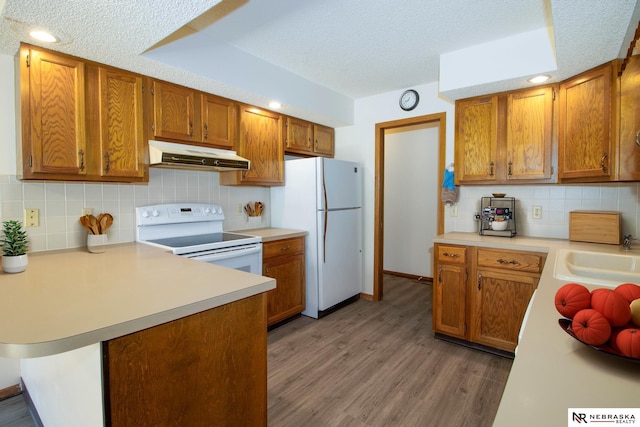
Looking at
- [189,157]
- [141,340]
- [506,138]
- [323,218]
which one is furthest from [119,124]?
[506,138]

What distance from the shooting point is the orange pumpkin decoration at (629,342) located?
667mm

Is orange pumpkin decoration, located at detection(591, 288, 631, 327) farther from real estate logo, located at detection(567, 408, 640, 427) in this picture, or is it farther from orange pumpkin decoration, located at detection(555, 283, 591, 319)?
real estate logo, located at detection(567, 408, 640, 427)

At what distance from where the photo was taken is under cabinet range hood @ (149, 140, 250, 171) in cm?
225

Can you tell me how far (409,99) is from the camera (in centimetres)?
350

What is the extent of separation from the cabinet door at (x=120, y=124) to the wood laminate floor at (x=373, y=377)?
1592 mm

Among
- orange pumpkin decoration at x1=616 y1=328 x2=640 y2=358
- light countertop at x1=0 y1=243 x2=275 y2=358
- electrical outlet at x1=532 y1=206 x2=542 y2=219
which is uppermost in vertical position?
electrical outlet at x1=532 y1=206 x2=542 y2=219

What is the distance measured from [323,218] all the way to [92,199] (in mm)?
1948

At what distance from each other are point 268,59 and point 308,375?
2.58 metres

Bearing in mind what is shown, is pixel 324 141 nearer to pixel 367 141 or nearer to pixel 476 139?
pixel 367 141

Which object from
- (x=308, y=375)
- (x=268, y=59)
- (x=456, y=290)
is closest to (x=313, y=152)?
(x=268, y=59)

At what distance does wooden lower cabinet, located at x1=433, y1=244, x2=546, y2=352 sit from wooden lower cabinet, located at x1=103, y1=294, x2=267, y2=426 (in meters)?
1.88

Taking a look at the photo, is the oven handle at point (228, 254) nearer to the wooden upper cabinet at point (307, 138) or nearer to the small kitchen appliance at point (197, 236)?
the small kitchen appliance at point (197, 236)

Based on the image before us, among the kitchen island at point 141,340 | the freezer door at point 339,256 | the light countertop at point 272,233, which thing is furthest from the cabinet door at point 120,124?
the freezer door at point 339,256

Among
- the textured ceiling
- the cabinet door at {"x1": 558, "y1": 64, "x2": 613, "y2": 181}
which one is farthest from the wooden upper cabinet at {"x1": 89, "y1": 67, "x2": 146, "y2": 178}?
the cabinet door at {"x1": 558, "y1": 64, "x2": 613, "y2": 181}
